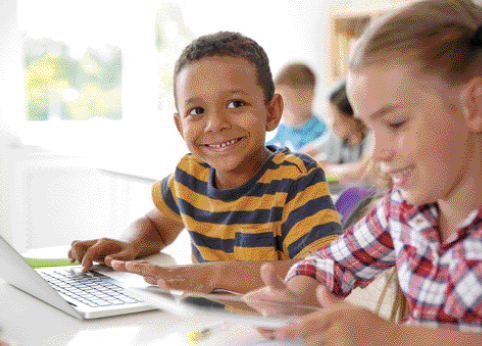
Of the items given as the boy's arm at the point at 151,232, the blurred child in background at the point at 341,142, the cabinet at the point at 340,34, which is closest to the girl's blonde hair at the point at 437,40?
the boy's arm at the point at 151,232

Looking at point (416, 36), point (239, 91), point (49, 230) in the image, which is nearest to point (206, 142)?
point (239, 91)

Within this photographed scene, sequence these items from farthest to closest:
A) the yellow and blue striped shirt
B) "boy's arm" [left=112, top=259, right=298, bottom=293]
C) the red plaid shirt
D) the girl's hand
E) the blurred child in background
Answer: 1. the blurred child in background
2. the yellow and blue striped shirt
3. "boy's arm" [left=112, top=259, right=298, bottom=293]
4. the red plaid shirt
5. the girl's hand

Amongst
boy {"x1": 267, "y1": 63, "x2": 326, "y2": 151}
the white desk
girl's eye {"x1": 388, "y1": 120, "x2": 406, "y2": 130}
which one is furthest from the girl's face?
boy {"x1": 267, "y1": 63, "x2": 326, "y2": 151}

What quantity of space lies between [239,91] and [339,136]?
2055 mm

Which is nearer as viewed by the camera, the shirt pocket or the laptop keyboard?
the laptop keyboard

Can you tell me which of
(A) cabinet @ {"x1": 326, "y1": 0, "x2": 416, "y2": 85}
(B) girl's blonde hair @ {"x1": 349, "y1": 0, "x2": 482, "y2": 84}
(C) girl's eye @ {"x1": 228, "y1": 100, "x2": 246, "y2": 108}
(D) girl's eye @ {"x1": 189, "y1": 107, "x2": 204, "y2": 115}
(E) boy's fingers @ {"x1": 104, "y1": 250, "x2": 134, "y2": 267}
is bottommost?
(E) boy's fingers @ {"x1": 104, "y1": 250, "x2": 134, "y2": 267}

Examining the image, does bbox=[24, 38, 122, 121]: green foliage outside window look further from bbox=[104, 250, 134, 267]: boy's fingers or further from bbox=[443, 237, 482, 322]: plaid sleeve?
bbox=[443, 237, 482, 322]: plaid sleeve

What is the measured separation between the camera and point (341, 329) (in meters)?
0.52

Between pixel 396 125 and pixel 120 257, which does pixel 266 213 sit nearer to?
pixel 120 257

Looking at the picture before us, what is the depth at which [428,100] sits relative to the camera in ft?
1.96

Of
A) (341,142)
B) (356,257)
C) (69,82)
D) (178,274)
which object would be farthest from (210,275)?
(69,82)

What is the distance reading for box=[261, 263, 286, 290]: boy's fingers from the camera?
0.62 metres

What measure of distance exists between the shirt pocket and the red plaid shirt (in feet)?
0.78

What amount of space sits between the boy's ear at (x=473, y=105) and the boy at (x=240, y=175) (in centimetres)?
40
